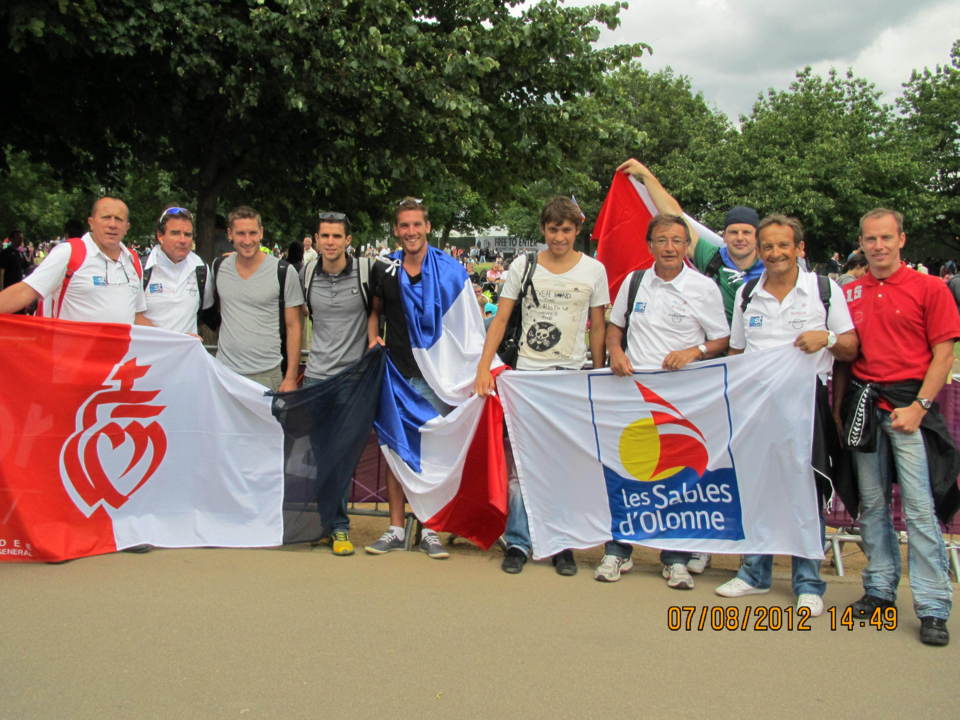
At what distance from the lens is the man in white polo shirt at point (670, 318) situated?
4773 millimetres

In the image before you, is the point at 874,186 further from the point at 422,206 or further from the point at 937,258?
the point at 422,206

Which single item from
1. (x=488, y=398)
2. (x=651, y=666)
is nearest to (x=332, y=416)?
(x=488, y=398)

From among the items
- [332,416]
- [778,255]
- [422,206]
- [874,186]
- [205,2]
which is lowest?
[332,416]

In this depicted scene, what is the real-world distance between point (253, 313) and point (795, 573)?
351 centimetres

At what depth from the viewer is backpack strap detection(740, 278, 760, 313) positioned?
15.3 feet

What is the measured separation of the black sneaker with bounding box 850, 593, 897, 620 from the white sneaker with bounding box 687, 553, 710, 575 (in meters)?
0.92

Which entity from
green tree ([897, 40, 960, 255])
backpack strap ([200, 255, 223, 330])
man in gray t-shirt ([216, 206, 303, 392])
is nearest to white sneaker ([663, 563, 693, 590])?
man in gray t-shirt ([216, 206, 303, 392])

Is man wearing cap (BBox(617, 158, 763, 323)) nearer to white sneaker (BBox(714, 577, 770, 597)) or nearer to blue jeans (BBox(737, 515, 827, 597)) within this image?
blue jeans (BBox(737, 515, 827, 597))

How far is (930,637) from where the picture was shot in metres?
3.94

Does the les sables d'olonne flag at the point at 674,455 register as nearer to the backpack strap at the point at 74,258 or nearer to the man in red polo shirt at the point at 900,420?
the man in red polo shirt at the point at 900,420

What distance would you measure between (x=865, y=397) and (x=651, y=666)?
1696 mm

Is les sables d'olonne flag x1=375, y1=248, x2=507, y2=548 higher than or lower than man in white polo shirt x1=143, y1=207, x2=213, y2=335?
lower

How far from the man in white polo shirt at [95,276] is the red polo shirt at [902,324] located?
419 centimetres

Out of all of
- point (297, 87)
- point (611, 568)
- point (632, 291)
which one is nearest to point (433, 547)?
point (611, 568)
